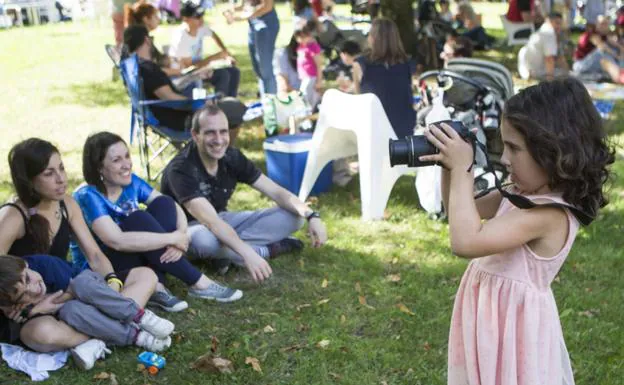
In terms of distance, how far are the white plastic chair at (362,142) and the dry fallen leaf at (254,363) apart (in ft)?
6.59

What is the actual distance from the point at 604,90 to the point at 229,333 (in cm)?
690

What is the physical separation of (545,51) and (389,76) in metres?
4.86

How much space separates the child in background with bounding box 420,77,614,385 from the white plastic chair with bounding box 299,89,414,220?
120 inches

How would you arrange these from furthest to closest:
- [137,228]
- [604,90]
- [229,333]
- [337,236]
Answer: [604,90]
[337,236]
[137,228]
[229,333]

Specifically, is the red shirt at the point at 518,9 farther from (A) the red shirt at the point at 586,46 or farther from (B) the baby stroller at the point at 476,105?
(B) the baby stroller at the point at 476,105

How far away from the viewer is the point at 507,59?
12.3 metres

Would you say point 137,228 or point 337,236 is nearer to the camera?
point 137,228

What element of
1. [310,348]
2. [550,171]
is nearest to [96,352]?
[310,348]

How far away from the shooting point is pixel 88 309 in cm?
356

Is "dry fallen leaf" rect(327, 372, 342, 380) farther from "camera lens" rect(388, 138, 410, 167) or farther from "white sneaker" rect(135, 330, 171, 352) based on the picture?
"camera lens" rect(388, 138, 410, 167)

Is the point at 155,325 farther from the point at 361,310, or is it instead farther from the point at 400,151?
the point at 400,151

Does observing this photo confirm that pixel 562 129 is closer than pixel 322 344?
Yes

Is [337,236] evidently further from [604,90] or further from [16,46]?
[16,46]

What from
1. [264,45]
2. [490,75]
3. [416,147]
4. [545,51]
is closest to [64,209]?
[416,147]
